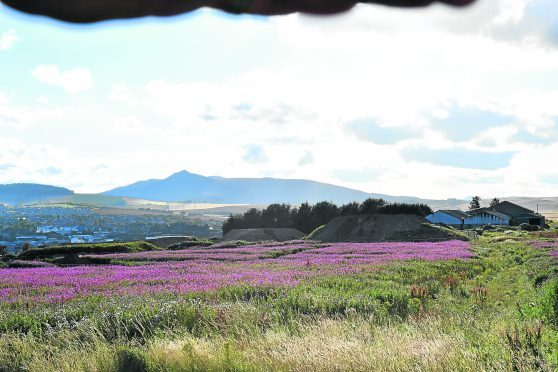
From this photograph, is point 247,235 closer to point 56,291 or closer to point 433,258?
point 433,258

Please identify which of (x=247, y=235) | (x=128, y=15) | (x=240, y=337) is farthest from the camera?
(x=247, y=235)

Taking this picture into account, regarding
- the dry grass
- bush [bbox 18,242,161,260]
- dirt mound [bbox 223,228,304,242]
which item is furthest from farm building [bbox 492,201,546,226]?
the dry grass

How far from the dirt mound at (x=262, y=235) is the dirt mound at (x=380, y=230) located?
7424mm

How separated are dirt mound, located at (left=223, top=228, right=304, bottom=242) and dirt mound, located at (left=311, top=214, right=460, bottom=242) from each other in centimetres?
742

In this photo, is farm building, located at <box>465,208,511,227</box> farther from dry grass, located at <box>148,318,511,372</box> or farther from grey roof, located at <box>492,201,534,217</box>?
dry grass, located at <box>148,318,511,372</box>

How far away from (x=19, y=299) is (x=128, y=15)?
1676 centimetres

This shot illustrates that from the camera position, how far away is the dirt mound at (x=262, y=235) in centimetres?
7143

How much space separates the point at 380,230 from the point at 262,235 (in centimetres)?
1498

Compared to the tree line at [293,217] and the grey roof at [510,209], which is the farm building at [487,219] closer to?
the grey roof at [510,209]

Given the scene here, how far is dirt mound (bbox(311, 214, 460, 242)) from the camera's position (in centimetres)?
6119

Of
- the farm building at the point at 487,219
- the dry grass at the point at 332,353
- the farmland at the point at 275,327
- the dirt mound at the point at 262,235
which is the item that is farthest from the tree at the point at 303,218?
the dry grass at the point at 332,353

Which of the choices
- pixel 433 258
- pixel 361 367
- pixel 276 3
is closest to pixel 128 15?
pixel 276 3

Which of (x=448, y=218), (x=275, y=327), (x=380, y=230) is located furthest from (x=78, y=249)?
(x=448, y=218)

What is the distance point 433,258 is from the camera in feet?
99.2
